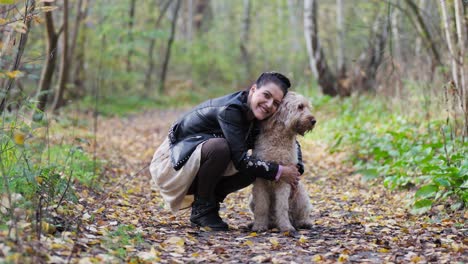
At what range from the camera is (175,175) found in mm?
4980

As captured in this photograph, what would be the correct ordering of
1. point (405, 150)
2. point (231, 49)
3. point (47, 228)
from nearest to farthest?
point (47, 228) → point (405, 150) → point (231, 49)

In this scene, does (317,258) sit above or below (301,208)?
below

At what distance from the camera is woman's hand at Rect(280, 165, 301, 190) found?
4.64 m

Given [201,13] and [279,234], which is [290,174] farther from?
[201,13]

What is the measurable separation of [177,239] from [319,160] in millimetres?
5705

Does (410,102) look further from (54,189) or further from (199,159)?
(54,189)

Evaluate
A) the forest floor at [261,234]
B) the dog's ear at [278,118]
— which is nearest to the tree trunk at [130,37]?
the forest floor at [261,234]

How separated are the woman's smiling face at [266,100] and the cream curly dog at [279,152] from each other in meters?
0.05

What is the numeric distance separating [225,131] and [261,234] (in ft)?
3.20

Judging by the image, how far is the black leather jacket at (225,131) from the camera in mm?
4645

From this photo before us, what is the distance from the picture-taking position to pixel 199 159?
15.8 feet

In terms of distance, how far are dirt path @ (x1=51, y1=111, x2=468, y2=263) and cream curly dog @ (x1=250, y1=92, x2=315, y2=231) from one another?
19cm

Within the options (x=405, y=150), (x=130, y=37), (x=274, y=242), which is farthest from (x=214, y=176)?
(x=130, y=37)

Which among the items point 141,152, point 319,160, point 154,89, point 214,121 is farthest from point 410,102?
point 154,89
